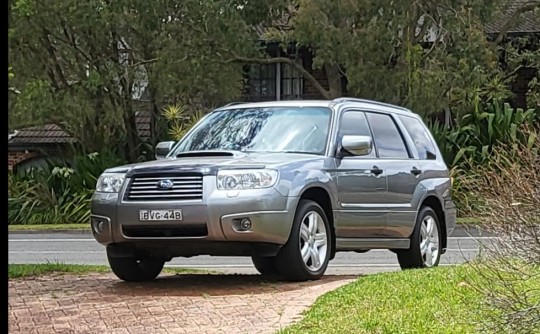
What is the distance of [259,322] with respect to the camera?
6414 millimetres

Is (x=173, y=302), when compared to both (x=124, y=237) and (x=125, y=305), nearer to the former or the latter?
(x=125, y=305)

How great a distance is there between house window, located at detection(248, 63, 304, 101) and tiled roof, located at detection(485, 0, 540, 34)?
5.65 m

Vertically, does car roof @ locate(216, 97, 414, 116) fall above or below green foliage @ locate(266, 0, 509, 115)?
below

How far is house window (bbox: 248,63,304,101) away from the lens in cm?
2605

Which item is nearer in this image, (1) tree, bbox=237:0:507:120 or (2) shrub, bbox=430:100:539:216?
(1) tree, bbox=237:0:507:120

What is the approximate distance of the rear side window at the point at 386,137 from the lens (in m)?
9.63

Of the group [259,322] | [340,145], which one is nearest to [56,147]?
[340,145]

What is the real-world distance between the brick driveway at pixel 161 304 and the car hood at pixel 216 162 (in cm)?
100

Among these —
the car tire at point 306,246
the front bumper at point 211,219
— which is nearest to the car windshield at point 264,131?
the car tire at point 306,246

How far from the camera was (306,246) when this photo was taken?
820cm

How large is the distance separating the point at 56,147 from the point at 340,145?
54.2ft

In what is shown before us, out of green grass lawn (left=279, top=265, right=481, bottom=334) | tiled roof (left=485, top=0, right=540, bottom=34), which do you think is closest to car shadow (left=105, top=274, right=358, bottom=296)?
green grass lawn (left=279, top=265, right=481, bottom=334)

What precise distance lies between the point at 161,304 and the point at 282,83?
63.6ft

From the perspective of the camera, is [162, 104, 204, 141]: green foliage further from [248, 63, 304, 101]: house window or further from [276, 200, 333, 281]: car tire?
[276, 200, 333, 281]: car tire
